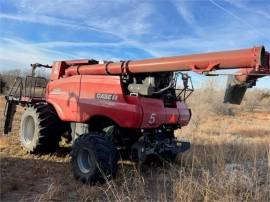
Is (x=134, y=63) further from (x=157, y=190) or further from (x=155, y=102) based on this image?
(x=157, y=190)

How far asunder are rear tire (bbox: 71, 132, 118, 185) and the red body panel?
615mm

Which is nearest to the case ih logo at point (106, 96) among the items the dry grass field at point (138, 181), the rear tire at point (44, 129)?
the dry grass field at point (138, 181)

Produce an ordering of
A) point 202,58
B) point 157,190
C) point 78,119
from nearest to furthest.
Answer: point 202,58 < point 157,190 < point 78,119

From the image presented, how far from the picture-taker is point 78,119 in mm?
9008

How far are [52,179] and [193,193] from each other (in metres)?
2.80

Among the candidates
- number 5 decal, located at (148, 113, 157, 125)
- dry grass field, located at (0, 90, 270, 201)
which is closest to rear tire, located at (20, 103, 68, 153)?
dry grass field, located at (0, 90, 270, 201)

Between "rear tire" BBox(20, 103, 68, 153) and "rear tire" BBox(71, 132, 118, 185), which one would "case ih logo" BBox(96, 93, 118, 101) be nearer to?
"rear tire" BBox(71, 132, 118, 185)

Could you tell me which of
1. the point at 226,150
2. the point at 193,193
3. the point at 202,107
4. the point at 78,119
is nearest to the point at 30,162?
the point at 78,119

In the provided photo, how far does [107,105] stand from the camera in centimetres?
838

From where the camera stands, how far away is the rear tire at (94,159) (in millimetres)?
7582

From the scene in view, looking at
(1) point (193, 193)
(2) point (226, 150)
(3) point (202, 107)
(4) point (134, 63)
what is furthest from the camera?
(3) point (202, 107)

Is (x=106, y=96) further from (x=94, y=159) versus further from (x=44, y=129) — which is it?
(x=44, y=129)

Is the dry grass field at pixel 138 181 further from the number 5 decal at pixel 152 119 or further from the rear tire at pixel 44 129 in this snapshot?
the number 5 decal at pixel 152 119

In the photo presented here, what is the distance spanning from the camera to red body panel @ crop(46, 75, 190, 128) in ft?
26.6
